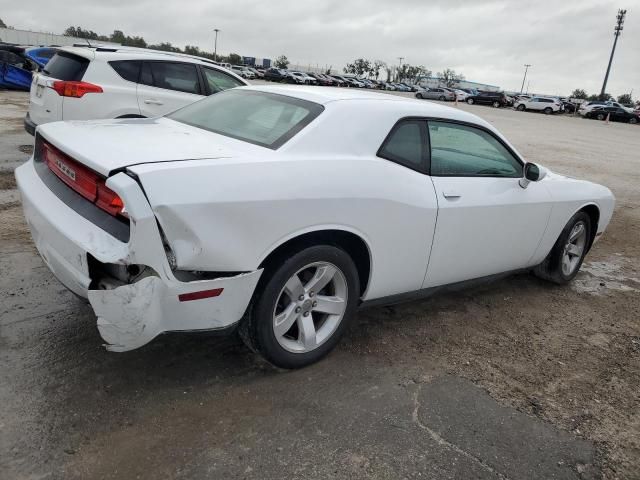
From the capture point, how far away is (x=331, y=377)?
3072mm

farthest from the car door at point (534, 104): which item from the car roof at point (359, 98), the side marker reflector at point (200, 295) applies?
the side marker reflector at point (200, 295)

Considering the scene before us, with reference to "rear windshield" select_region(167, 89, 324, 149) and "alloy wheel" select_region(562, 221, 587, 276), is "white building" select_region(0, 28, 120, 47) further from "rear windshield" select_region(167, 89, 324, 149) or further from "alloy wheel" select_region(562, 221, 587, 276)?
"alloy wheel" select_region(562, 221, 587, 276)

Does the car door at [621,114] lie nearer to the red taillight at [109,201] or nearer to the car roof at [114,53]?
the car roof at [114,53]

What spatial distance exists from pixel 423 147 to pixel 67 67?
5.52m

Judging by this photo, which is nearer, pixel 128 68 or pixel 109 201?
pixel 109 201

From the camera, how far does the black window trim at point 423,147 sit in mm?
3227

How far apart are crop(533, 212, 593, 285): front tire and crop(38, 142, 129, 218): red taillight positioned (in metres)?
3.72

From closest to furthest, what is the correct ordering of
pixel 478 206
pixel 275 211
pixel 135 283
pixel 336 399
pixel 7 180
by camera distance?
1. pixel 135 283
2. pixel 275 211
3. pixel 336 399
4. pixel 478 206
5. pixel 7 180

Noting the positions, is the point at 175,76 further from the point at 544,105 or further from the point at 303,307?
the point at 544,105

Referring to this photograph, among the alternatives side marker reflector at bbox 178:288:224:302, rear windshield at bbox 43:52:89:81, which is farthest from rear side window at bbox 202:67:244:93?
side marker reflector at bbox 178:288:224:302

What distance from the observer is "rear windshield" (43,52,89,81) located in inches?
267

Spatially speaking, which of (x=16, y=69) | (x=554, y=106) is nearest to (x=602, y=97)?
(x=554, y=106)

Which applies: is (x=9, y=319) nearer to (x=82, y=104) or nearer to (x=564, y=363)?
(x=564, y=363)

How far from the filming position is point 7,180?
21.1 ft
